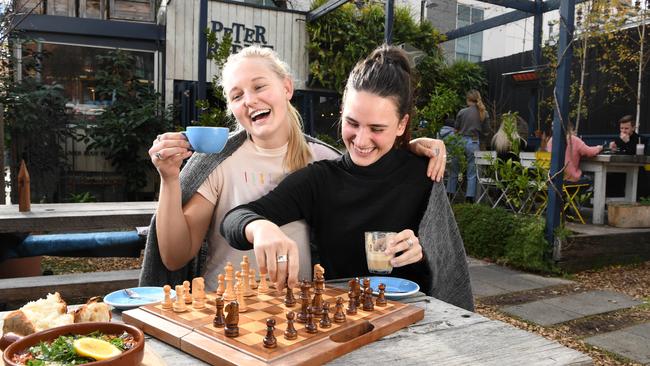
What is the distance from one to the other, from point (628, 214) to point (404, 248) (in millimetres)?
5831

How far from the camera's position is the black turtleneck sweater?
6.72 ft

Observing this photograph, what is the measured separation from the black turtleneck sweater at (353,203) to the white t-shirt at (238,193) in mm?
76

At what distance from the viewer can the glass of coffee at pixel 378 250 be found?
64.9 inches

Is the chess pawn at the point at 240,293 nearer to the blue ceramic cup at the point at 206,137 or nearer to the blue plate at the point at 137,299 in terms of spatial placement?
the blue plate at the point at 137,299

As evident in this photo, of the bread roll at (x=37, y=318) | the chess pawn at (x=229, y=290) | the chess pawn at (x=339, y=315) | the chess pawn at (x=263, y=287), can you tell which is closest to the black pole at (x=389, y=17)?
the chess pawn at (x=263, y=287)

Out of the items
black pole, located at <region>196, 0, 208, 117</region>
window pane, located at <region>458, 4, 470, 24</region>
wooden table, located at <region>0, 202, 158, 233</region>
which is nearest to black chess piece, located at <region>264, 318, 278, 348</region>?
wooden table, located at <region>0, 202, 158, 233</region>

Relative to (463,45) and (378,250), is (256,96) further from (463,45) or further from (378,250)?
(463,45)

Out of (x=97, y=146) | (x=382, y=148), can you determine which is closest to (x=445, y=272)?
(x=382, y=148)

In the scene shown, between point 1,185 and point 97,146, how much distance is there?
93.4 inches

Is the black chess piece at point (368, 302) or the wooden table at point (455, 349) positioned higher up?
the black chess piece at point (368, 302)

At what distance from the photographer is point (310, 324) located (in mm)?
1277

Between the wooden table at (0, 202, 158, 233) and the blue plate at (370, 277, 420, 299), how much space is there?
263 cm

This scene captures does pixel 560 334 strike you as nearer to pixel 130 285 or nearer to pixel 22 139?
pixel 130 285

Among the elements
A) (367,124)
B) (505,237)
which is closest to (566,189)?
(505,237)
